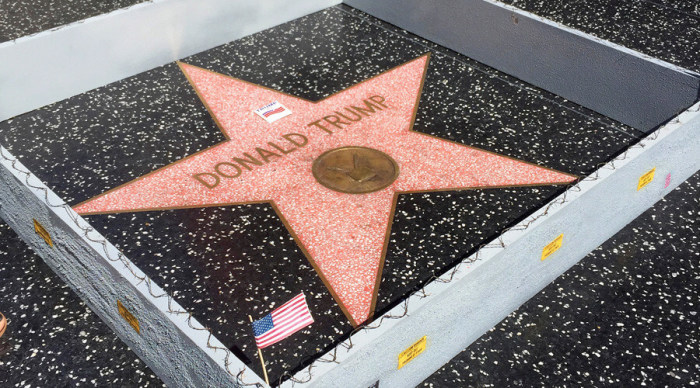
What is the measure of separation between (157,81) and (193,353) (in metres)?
2.29

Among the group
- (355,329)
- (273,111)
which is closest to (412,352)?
(355,329)

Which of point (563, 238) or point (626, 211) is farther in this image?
→ point (626, 211)

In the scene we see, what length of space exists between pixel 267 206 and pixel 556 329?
1.29 m

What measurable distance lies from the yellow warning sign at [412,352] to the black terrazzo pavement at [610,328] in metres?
0.20

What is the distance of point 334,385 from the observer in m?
2.16

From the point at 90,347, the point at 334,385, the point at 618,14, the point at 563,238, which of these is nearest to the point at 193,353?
the point at 334,385

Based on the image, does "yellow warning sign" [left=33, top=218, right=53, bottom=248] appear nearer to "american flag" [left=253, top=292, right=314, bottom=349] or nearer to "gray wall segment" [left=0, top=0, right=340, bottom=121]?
"american flag" [left=253, top=292, right=314, bottom=349]

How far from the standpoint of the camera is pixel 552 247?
9.16ft

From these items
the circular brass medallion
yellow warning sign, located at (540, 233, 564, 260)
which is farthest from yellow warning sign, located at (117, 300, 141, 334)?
yellow warning sign, located at (540, 233, 564, 260)

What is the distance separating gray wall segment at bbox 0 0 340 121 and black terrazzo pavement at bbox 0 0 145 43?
0.64 m

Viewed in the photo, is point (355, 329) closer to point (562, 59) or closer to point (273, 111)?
point (273, 111)

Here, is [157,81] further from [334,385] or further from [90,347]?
[334,385]

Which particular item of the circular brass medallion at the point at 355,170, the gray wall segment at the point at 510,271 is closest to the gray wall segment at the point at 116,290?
the gray wall segment at the point at 510,271

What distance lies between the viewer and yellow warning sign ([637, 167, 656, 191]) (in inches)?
123
